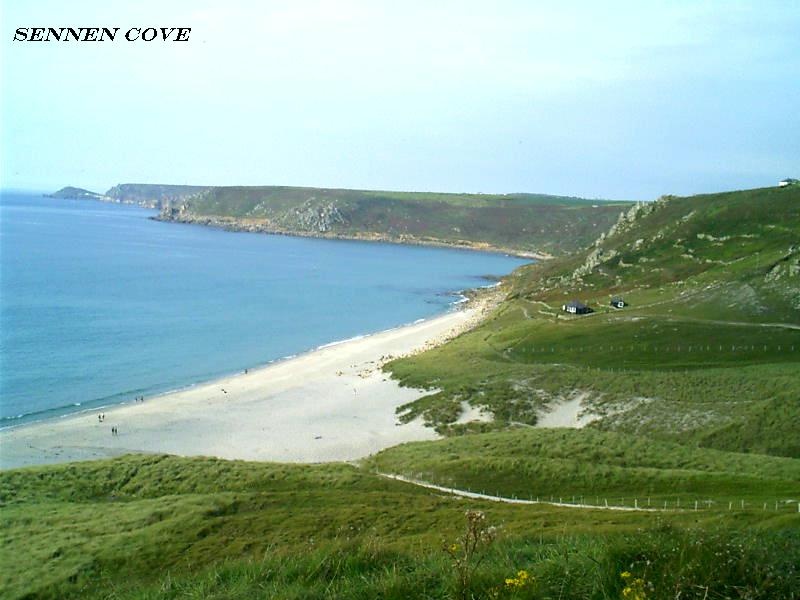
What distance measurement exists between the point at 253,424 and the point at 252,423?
8.6 inches

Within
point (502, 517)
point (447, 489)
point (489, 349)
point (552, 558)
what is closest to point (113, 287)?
point (489, 349)

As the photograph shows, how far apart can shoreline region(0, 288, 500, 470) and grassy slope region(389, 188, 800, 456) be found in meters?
3.58

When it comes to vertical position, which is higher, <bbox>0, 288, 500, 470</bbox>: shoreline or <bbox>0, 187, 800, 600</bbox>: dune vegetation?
<bbox>0, 187, 800, 600</bbox>: dune vegetation

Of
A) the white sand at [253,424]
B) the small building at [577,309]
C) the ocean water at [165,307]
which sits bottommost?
the white sand at [253,424]

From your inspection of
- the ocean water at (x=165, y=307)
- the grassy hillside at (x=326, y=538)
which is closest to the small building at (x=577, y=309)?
A: the ocean water at (x=165, y=307)

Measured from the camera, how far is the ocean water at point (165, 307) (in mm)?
58406

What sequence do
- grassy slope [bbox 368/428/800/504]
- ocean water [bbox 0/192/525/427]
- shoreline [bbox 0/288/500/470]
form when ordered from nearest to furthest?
grassy slope [bbox 368/428/800/504]
shoreline [bbox 0/288/500/470]
ocean water [bbox 0/192/525/427]

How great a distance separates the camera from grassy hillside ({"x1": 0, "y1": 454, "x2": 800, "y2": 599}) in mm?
7422

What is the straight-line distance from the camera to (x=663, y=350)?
53.2 metres

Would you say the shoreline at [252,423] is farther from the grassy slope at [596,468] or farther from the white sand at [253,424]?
the grassy slope at [596,468]

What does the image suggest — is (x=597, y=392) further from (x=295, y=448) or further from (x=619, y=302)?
(x=619, y=302)

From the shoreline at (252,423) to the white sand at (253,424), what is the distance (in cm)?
6

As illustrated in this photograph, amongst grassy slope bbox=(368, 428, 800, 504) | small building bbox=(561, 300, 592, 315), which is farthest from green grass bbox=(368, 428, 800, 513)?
small building bbox=(561, 300, 592, 315)

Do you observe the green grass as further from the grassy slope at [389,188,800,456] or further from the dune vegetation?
the grassy slope at [389,188,800,456]
